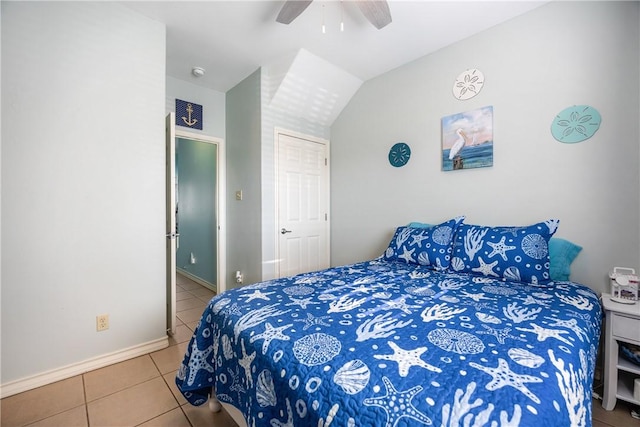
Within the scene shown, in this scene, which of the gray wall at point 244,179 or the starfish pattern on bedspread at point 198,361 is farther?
the gray wall at point 244,179

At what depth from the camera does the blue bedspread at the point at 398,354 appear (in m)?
0.68

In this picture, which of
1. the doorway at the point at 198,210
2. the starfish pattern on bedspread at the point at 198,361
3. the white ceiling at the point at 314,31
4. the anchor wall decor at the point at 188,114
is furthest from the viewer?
the doorway at the point at 198,210

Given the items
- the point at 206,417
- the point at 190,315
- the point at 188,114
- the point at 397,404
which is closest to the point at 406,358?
the point at 397,404

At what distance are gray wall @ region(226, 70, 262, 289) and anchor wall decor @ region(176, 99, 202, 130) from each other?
0.35 m

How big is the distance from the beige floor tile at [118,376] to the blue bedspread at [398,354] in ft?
2.24

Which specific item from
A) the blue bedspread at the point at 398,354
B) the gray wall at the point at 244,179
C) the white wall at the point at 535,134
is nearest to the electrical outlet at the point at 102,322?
the blue bedspread at the point at 398,354

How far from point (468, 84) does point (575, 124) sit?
33.7 inches

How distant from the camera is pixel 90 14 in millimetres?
1910

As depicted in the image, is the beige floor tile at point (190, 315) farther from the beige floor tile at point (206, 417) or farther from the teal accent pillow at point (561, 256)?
the teal accent pillow at point (561, 256)

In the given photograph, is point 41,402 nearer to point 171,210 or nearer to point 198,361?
point 198,361

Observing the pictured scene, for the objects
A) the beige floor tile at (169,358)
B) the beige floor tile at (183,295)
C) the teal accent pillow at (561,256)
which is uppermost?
the teal accent pillow at (561,256)

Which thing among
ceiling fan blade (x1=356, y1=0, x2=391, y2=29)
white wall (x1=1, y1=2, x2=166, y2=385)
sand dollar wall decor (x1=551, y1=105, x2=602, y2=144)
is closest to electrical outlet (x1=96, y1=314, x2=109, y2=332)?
white wall (x1=1, y1=2, x2=166, y2=385)

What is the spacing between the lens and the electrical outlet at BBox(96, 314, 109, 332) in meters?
1.95

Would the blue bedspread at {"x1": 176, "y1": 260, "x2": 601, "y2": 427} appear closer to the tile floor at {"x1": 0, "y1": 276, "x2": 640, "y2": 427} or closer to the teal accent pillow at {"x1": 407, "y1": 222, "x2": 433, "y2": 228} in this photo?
the tile floor at {"x1": 0, "y1": 276, "x2": 640, "y2": 427}
